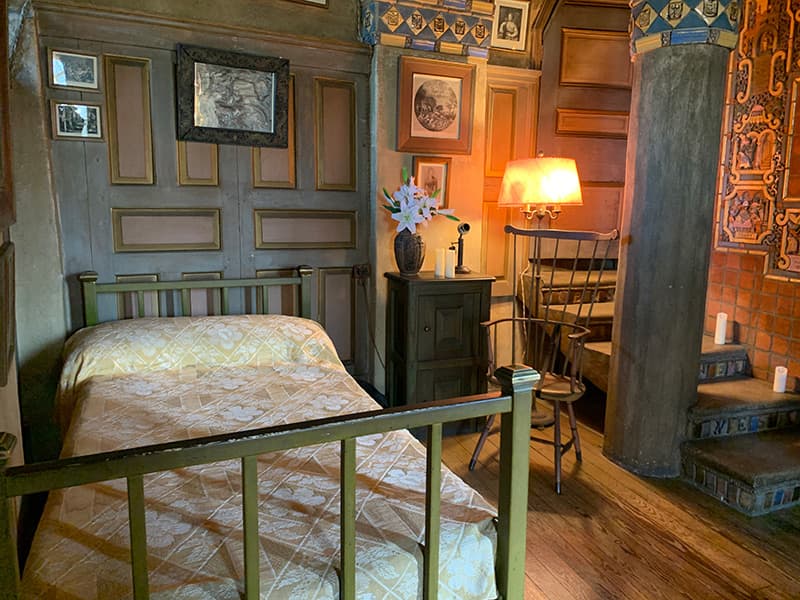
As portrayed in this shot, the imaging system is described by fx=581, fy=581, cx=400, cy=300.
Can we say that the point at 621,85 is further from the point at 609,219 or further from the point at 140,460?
the point at 140,460

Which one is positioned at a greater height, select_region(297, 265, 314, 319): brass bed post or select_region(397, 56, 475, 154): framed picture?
select_region(397, 56, 475, 154): framed picture

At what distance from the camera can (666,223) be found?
Result: 8.63 feet

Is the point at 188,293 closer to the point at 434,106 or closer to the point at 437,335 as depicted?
the point at 437,335

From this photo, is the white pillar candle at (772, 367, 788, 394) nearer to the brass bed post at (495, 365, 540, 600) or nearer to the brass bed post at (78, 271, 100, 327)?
the brass bed post at (495, 365, 540, 600)

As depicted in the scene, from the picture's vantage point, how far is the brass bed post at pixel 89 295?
2732 millimetres

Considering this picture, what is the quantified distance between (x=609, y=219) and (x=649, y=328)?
1.49 m

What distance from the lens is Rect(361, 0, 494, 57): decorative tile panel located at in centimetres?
314

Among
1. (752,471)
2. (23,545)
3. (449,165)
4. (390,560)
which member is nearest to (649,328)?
(752,471)

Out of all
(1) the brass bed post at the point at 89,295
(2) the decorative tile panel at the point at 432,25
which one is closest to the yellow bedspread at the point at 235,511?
(1) the brass bed post at the point at 89,295

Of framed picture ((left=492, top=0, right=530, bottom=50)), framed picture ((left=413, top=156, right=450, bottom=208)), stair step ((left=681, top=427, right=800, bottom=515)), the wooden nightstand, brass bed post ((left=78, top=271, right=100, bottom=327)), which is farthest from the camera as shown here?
framed picture ((left=492, top=0, right=530, bottom=50))

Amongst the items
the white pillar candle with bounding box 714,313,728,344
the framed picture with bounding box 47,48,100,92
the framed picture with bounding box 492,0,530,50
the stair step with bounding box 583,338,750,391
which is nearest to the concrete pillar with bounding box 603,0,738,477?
the stair step with bounding box 583,338,750,391

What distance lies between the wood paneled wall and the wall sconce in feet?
2.79

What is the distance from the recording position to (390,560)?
4.05 ft

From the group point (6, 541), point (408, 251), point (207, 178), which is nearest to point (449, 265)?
point (408, 251)
